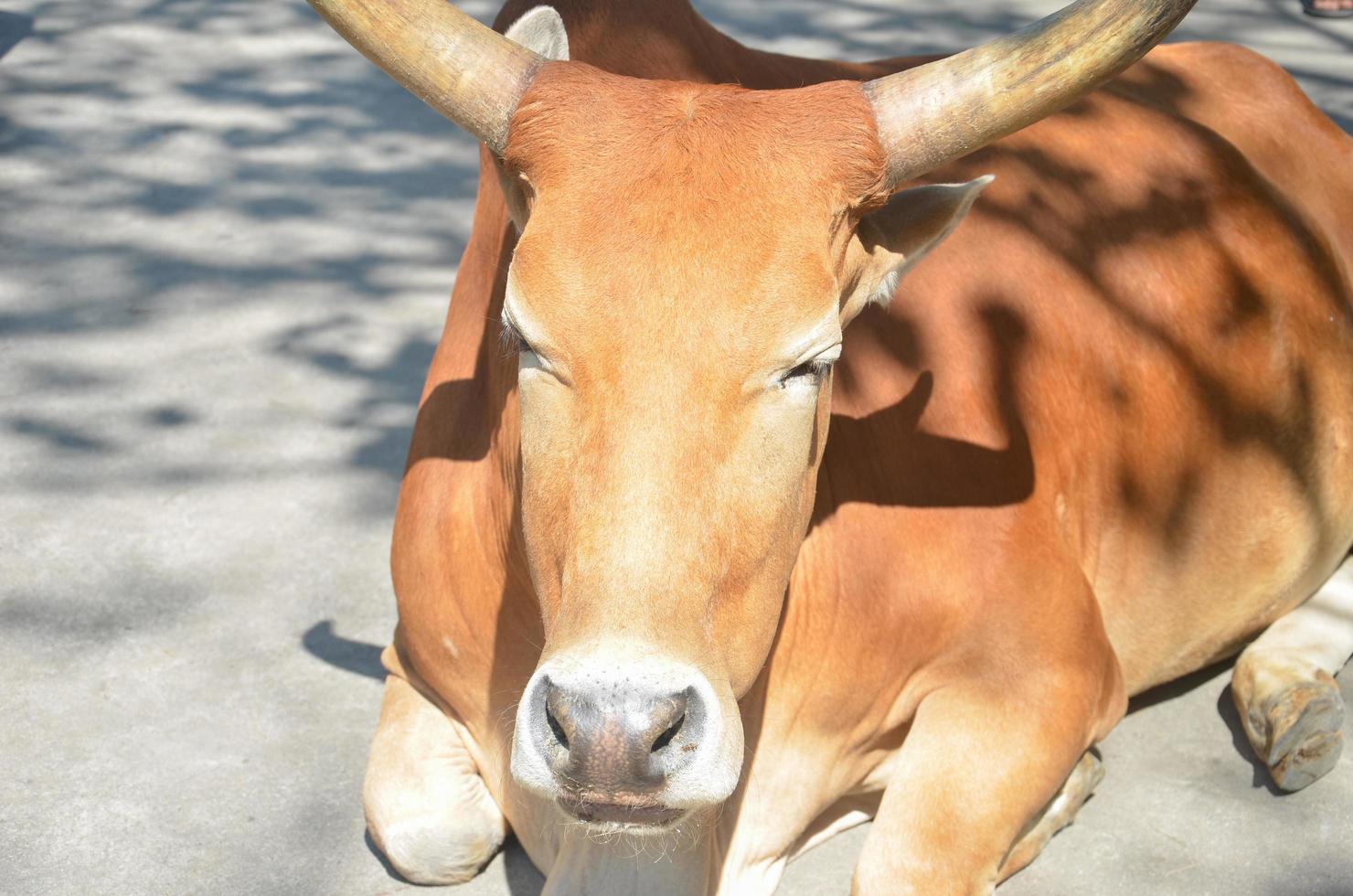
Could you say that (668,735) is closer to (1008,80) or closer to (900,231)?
(900,231)

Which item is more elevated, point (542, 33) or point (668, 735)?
point (542, 33)

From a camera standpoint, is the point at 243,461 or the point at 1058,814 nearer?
the point at 1058,814

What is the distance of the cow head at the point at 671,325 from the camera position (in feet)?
7.22

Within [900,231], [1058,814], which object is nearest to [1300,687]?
[1058,814]

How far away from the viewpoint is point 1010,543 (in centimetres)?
309

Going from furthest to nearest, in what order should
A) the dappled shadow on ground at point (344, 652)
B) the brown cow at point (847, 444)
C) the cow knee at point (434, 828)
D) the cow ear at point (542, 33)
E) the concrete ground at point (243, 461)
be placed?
the dappled shadow on ground at point (344, 652)
the concrete ground at point (243, 461)
the cow knee at point (434, 828)
the cow ear at point (542, 33)
the brown cow at point (847, 444)

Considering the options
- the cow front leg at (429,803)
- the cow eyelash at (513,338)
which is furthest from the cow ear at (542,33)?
the cow front leg at (429,803)

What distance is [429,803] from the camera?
3129mm

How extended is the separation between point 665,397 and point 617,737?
48 cm

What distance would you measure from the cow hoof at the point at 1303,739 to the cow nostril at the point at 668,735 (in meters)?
1.70

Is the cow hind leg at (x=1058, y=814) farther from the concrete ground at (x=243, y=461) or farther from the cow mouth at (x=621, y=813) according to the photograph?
the cow mouth at (x=621, y=813)

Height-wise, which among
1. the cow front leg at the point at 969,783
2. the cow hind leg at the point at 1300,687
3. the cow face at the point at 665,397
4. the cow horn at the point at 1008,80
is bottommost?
the cow hind leg at the point at 1300,687

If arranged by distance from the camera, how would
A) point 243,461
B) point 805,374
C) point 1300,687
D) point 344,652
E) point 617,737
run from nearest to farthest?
point 617,737 → point 805,374 → point 1300,687 → point 344,652 → point 243,461

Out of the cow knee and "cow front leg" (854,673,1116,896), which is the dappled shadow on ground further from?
"cow front leg" (854,673,1116,896)
